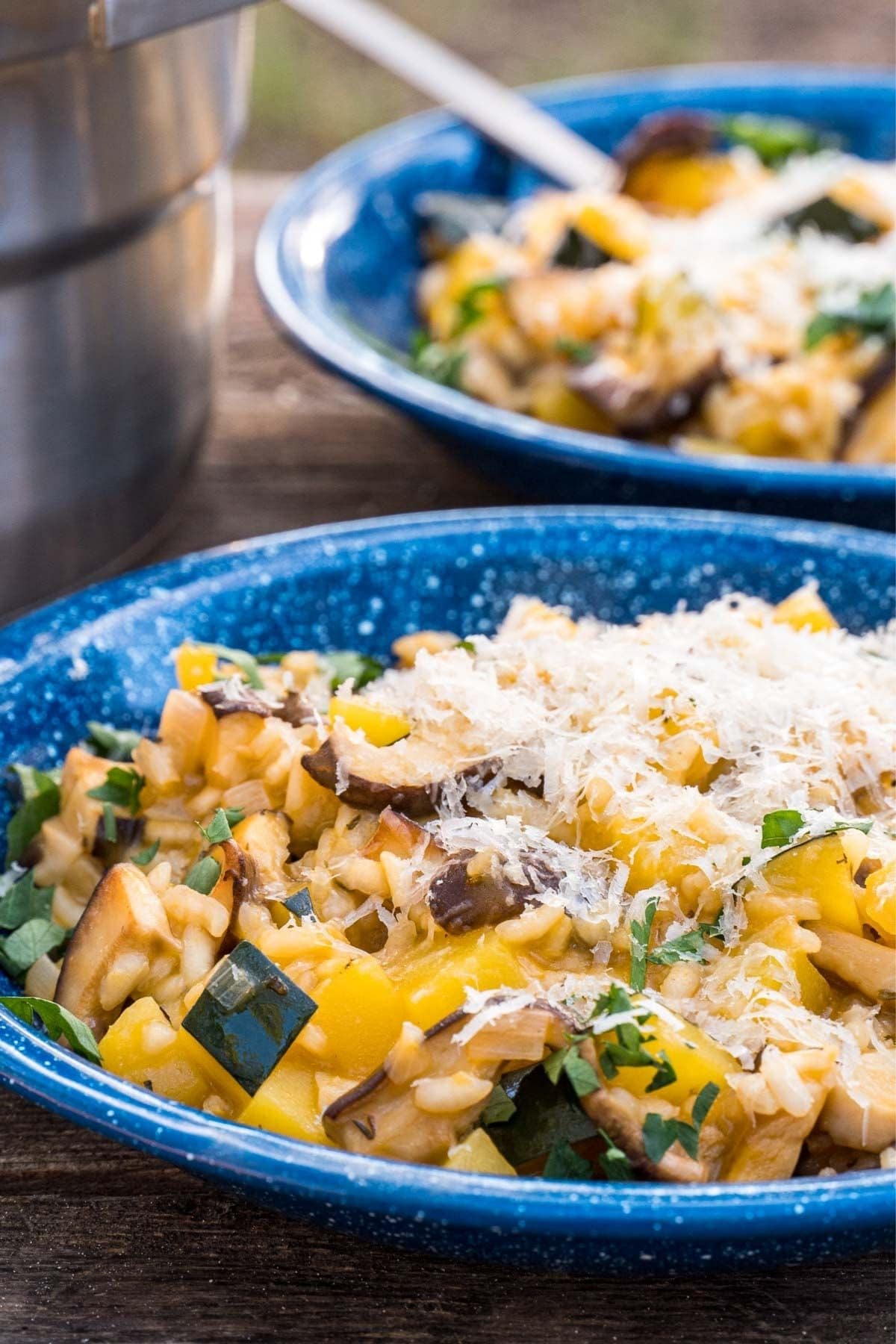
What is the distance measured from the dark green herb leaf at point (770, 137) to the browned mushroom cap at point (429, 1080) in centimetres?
254

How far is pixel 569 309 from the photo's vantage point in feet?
8.18

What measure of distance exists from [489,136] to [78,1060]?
7.60ft

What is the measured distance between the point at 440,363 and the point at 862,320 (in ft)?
2.02

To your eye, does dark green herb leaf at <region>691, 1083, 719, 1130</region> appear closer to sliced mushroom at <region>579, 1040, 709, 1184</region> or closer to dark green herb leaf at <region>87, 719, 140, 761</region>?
sliced mushroom at <region>579, 1040, 709, 1184</region>

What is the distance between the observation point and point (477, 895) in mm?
1198

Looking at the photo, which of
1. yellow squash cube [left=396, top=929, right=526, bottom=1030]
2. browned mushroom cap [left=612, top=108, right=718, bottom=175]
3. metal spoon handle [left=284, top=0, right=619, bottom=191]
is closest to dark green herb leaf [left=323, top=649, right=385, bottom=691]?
yellow squash cube [left=396, top=929, right=526, bottom=1030]

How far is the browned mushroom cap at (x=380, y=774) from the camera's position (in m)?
1.30

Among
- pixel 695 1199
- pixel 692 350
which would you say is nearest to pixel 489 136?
pixel 692 350

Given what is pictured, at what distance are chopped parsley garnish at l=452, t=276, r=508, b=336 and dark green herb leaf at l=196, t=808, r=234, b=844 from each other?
1414mm

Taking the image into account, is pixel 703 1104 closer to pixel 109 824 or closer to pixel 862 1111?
pixel 862 1111

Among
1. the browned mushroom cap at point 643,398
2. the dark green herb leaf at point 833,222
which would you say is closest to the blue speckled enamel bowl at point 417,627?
the browned mushroom cap at point 643,398

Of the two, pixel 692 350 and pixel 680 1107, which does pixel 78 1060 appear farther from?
pixel 692 350

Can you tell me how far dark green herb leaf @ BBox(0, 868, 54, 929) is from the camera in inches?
54.8

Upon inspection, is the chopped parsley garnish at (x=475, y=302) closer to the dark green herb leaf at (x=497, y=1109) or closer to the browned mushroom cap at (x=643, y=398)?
the browned mushroom cap at (x=643, y=398)
